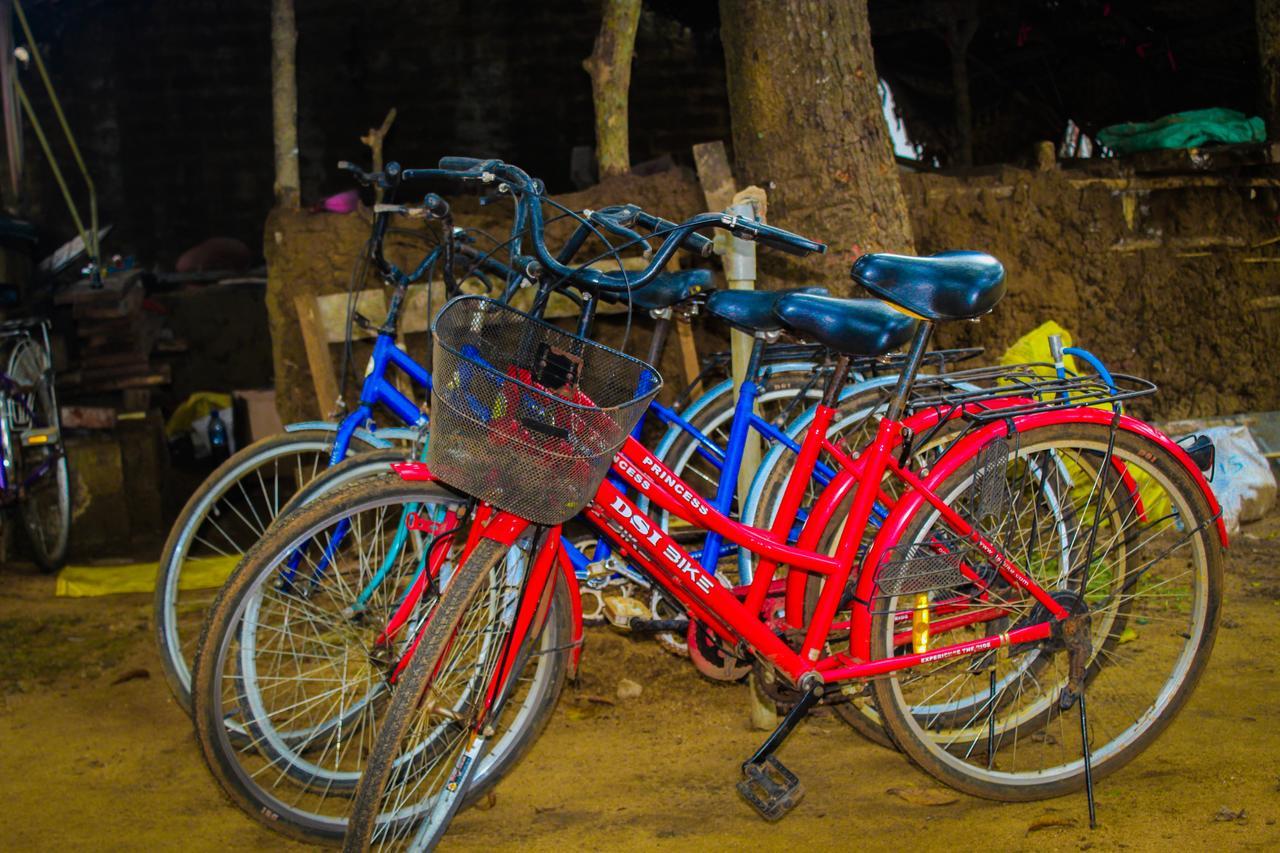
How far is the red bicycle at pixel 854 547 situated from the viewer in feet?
8.00

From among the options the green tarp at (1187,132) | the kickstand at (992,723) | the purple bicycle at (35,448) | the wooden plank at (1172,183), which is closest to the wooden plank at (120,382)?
the purple bicycle at (35,448)

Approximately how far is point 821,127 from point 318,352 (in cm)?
226

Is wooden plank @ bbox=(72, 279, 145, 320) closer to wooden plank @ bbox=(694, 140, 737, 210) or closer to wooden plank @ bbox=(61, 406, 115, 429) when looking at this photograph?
wooden plank @ bbox=(61, 406, 115, 429)

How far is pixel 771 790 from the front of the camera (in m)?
2.92

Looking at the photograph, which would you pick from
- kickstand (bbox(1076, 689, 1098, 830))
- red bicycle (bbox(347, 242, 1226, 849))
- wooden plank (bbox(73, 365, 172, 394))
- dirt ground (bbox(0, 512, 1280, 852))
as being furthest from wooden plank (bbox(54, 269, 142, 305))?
kickstand (bbox(1076, 689, 1098, 830))

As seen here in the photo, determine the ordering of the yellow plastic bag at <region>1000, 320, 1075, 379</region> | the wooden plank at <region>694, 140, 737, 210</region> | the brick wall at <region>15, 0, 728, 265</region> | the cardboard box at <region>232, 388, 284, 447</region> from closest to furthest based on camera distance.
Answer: the wooden plank at <region>694, 140, 737, 210</region>, the yellow plastic bag at <region>1000, 320, 1075, 379</region>, the cardboard box at <region>232, 388, 284, 447</region>, the brick wall at <region>15, 0, 728, 265</region>

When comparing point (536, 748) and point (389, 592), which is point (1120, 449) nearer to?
point (536, 748)

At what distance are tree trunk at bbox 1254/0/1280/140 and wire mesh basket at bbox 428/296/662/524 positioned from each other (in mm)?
4972

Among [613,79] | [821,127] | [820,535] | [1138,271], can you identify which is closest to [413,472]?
[820,535]

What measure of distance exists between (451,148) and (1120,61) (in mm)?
5951

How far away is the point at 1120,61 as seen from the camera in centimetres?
948

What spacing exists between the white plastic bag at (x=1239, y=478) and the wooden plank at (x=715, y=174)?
2360 millimetres

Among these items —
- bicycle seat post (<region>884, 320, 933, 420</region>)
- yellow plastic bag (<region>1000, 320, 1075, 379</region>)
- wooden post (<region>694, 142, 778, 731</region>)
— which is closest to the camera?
bicycle seat post (<region>884, 320, 933, 420</region>)

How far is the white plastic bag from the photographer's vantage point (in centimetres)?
494
